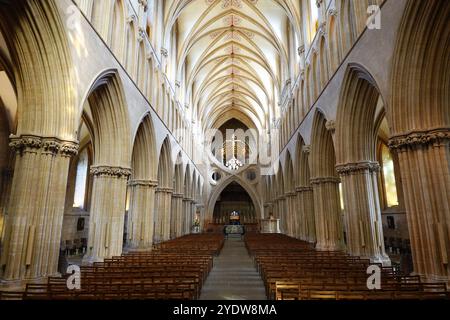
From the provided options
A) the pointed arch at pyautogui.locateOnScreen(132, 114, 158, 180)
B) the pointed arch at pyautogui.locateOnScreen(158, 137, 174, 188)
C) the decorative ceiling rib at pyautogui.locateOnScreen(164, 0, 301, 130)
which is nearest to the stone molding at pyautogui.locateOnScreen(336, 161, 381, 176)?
the pointed arch at pyautogui.locateOnScreen(132, 114, 158, 180)

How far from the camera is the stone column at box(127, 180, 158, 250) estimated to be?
50.9 feet

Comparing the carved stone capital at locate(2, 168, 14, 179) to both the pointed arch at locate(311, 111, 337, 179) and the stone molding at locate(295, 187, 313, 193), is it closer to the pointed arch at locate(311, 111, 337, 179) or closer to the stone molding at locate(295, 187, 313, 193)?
the pointed arch at locate(311, 111, 337, 179)

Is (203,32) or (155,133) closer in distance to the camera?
(155,133)

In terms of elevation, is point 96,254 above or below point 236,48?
below

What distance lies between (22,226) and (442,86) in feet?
36.4

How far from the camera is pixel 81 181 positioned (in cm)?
2386

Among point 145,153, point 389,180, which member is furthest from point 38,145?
point 389,180

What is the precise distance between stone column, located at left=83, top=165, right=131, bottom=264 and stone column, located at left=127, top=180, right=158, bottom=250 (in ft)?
11.6

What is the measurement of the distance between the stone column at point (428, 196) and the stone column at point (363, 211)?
350 cm

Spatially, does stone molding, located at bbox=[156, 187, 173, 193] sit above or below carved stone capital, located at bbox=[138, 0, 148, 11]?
below

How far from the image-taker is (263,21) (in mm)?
23125

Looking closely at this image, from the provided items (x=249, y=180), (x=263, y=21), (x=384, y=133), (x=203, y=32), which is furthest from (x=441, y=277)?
(x=249, y=180)

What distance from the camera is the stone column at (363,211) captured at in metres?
10.7
